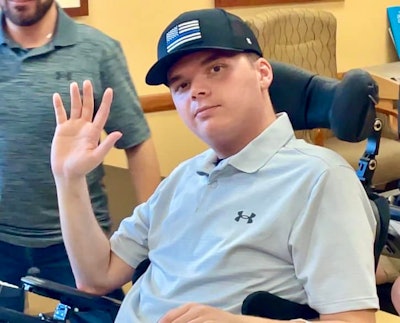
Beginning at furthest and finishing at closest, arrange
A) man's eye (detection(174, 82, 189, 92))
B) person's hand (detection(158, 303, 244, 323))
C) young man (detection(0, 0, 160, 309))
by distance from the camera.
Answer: young man (detection(0, 0, 160, 309)), man's eye (detection(174, 82, 189, 92)), person's hand (detection(158, 303, 244, 323))

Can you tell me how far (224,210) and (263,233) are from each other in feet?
0.40

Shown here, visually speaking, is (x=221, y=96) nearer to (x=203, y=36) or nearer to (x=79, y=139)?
(x=203, y=36)

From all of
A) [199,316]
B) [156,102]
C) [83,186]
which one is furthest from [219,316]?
[156,102]

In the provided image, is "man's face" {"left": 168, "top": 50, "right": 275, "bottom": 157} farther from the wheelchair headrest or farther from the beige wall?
the beige wall

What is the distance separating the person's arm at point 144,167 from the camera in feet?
7.05

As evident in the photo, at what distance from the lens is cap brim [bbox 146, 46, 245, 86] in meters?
1.52

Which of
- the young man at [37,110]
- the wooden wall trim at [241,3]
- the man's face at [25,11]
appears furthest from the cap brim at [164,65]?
the wooden wall trim at [241,3]

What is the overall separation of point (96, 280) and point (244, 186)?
1.38 feet

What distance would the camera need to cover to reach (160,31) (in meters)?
3.61

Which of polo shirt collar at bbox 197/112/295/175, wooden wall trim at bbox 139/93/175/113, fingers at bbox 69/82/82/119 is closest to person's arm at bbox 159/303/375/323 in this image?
polo shirt collar at bbox 197/112/295/175

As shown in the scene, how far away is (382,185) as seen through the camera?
3.79 metres

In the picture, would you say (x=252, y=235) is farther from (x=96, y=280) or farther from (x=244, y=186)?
(x=96, y=280)

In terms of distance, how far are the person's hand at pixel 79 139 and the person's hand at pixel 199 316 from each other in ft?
1.33

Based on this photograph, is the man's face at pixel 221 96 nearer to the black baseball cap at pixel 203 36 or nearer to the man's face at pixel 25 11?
the black baseball cap at pixel 203 36
